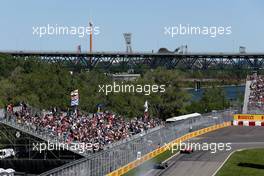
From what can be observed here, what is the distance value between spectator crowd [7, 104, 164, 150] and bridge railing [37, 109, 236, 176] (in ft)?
7.91

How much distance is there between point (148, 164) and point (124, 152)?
262 inches

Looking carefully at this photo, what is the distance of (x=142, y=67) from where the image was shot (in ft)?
544

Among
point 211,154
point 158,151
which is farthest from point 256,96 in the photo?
point 158,151

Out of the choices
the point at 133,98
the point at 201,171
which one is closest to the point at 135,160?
the point at 201,171

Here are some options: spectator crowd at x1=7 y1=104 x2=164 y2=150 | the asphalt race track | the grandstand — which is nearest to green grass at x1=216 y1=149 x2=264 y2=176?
the asphalt race track

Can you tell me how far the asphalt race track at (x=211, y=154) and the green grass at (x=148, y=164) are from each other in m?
0.49

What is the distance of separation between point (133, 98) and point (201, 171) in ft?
143

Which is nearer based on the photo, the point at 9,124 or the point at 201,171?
the point at 201,171

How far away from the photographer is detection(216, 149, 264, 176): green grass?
43.8 metres

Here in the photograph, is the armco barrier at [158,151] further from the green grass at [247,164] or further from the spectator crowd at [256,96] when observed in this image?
the spectator crowd at [256,96]

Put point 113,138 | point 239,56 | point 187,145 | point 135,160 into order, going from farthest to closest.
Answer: point 239,56 → point 187,145 → point 113,138 → point 135,160

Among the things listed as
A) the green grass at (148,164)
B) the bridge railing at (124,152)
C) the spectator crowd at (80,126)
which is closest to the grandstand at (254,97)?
the bridge railing at (124,152)

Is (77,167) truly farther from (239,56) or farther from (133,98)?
(239,56)

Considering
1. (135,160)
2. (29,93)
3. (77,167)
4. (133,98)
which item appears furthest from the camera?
(133,98)
